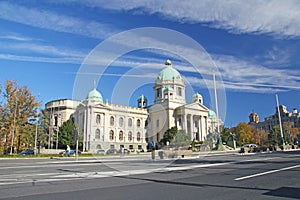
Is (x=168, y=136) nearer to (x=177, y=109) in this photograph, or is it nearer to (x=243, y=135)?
(x=177, y=109)

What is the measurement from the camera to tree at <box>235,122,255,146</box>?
9181cm

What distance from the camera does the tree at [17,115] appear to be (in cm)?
4216

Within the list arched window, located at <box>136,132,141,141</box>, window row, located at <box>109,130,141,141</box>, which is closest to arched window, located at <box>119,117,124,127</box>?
window row, located at <box>109,130,141,141</box>

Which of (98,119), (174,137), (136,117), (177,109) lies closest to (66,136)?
(98,119)

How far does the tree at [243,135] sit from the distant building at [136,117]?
11.3m

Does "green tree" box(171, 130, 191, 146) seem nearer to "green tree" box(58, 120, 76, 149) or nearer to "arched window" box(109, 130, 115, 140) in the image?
"arched window" box(109, 130, 115, 140)

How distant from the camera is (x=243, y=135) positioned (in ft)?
301

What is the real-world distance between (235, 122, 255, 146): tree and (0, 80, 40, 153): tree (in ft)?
236

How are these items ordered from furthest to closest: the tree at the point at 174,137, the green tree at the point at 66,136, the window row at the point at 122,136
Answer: the window row at the point at 122,136
the green tree at the point at 66,136
the tree at the point at 174,137

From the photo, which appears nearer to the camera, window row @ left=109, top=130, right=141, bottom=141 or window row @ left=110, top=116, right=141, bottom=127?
window row @ left=109, top=130, right=141, bottom=141

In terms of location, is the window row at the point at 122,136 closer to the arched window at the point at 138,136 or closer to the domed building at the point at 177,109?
the arched window at the point at 138,136

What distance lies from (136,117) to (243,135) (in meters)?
40.6

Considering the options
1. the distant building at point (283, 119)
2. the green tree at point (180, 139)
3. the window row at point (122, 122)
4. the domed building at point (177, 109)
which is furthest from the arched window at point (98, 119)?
the distant building at point (283, 119)

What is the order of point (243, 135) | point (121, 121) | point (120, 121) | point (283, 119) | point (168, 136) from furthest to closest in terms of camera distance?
point (283, 119)
point (243, 135)
point (121, 121)
point (120, 121)
point (168, 136)
